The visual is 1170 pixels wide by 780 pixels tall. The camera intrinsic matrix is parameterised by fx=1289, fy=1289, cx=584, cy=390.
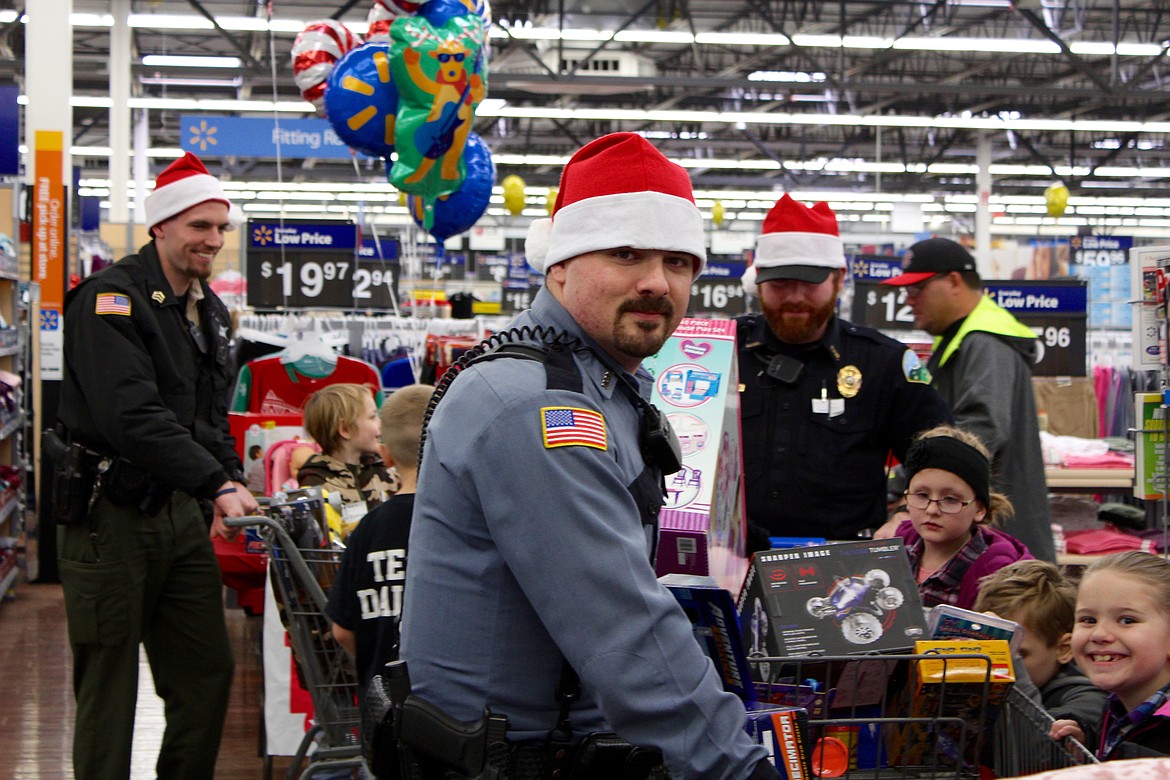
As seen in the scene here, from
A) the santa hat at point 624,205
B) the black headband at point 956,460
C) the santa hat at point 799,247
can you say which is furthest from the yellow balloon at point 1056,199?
the santa hat at point 624,205

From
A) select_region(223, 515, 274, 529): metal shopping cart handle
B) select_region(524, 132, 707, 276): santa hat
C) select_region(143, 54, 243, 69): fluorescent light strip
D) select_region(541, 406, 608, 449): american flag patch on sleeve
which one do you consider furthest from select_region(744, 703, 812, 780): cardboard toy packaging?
select_region(143, 54, 243, 69): fluorescent light strip

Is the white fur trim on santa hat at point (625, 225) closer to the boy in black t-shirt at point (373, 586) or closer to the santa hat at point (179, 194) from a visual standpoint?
the boy in black t-shirt at point (373, 586)

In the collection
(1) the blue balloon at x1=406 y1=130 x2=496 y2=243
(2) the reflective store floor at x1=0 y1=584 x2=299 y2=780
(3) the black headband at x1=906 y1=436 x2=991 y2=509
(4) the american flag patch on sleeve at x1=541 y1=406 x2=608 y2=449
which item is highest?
(1) the blue balloon at x1=406 y1=130 x2=496 y2=243

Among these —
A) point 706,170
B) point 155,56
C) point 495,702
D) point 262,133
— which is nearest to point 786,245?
point 495,702

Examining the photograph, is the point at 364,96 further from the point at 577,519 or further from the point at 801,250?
the point at 577,519

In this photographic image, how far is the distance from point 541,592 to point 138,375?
2196mm

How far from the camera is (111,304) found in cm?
332

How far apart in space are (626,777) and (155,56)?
16.6 metres

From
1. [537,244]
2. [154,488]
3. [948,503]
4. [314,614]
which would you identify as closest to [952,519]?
[948,503]

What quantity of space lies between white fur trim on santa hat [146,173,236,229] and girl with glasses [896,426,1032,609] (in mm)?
1998

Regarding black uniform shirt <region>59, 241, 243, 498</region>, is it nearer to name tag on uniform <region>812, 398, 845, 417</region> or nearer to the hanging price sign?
name tag on uniform <region>812, 398, 845, 417</region>

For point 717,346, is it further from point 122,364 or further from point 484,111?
point 484,111

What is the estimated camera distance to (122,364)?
3293mm

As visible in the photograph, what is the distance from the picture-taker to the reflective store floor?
4410 millimetres
